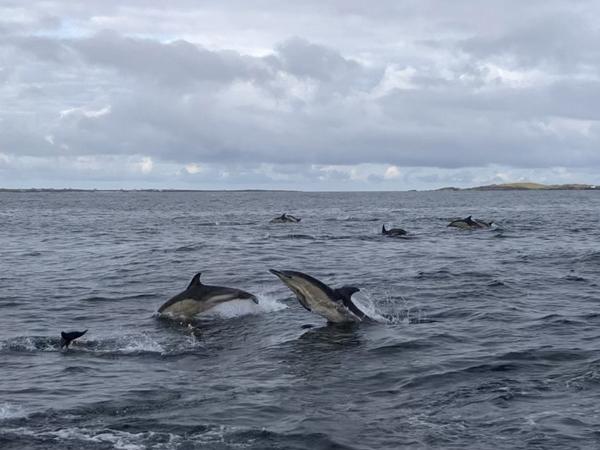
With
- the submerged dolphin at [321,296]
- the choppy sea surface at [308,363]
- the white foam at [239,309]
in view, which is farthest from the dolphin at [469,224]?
the submerged dolphin at [321,296]

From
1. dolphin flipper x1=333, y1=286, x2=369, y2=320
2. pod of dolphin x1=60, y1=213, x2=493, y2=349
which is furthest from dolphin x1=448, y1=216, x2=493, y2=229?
dolphin flipper x1=333, y1=286, x2=369, y2=320

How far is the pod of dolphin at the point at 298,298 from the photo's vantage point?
703 inches

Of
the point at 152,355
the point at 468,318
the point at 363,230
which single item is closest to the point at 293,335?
the point at 152,355

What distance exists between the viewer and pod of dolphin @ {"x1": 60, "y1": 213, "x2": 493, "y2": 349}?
703 inches

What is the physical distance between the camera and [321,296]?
1803 centimetres

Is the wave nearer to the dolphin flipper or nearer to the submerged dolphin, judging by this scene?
the submerged dolphin

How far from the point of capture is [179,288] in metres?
25.7

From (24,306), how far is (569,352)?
47.9ft

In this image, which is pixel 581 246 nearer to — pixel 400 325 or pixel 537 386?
pixel 400 325

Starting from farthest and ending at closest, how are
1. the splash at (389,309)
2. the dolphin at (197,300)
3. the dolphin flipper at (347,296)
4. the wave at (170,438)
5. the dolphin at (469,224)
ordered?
1. the dolphin at (469,224)
2. the dolphin at (197,300)
3. the splash at (389,309)
4. the dolphin flipper at (347,296)
5. the wave at (170,438)

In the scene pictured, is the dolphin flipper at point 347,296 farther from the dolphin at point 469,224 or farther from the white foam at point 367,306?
the dolphin at point 469,224

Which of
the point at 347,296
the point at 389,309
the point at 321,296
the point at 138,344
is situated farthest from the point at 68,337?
the point at 389,309

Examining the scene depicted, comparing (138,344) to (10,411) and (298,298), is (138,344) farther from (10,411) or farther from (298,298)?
(10,411)

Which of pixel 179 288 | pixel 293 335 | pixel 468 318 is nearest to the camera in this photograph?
pixel 293 335
